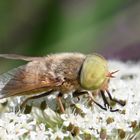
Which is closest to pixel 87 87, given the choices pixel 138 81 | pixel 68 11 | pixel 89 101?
pixel 89 101

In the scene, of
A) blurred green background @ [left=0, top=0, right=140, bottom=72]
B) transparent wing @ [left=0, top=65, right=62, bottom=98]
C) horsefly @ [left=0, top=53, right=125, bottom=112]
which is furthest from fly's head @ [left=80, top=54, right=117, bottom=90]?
blurred green background @ [left=0, top=0, right=140, bottom=72]

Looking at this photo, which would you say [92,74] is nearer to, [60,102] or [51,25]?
[60,102]

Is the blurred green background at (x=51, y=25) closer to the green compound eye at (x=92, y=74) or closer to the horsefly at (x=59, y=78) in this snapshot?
the horsefly at (x=59, y=78)

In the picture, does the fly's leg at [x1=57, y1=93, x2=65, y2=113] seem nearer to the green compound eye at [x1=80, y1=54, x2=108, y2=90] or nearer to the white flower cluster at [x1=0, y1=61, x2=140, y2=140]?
the white flower cluster at [x1=0, y1=61, x2=140, y2=140]

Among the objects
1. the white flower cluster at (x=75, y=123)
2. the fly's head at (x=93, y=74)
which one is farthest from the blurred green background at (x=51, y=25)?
the fly's head at (x=93, y=74)

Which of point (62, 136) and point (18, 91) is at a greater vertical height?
point (18, 91)

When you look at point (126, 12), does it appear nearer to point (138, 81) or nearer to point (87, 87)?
point (138, 81)

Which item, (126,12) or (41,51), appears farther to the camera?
(126,12)
